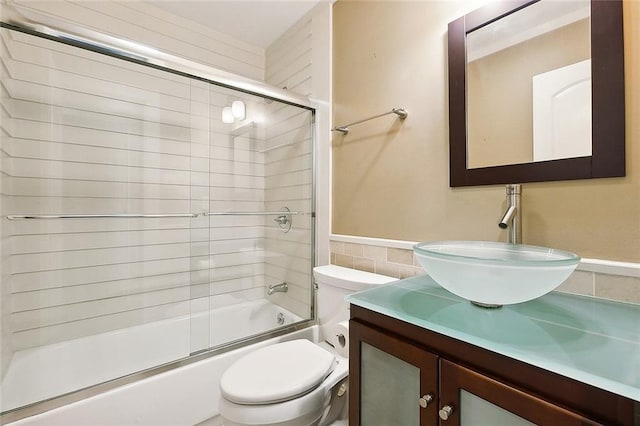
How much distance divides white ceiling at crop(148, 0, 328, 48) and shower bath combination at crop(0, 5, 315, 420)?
0.61m

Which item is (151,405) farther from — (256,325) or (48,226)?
(48,226)

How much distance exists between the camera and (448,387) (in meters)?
0.64

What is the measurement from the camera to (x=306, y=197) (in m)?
2.03

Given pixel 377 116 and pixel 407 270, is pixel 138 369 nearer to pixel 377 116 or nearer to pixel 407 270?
pixel 407 270

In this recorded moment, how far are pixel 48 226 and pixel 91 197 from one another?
0.85 feet

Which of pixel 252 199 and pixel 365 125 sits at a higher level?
pixel 365 125

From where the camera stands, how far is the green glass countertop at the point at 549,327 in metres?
0.50

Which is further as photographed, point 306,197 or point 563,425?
point 306,197

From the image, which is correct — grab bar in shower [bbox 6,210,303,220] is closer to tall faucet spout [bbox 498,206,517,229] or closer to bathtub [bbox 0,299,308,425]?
bathtub [bbox 0,299,308,425]

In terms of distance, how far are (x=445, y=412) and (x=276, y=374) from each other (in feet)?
2.24

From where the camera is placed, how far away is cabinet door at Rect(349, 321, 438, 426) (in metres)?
0.67

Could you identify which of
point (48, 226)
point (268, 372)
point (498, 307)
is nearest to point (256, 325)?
point (268, 372)

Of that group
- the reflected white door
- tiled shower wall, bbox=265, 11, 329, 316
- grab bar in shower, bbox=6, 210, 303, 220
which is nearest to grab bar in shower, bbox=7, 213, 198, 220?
grab bar in shower, bbox=6, 210, 303, 220

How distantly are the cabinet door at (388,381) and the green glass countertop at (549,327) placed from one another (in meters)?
0.08
